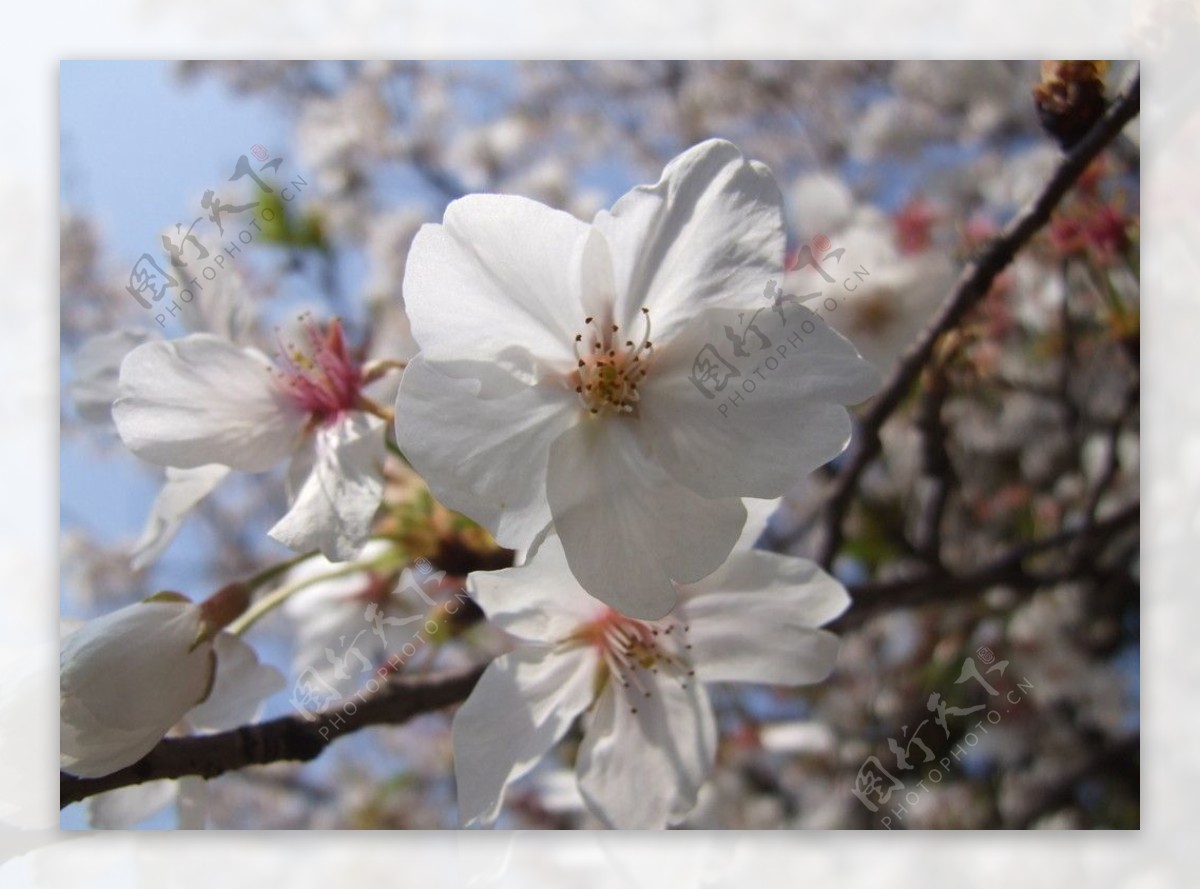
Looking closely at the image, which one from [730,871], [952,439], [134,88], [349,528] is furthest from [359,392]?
[952,439]

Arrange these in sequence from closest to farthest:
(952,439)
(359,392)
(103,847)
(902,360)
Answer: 1. (359,392)
2. (902,360)
3. (103,847)
4. (952,439)

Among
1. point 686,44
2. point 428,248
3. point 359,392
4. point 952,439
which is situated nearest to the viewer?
point 428,248

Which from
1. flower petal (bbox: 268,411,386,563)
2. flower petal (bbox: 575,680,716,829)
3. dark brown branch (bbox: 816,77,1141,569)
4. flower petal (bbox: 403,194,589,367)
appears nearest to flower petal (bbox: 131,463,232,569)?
flower petal (bbox: 268,411,386,563)

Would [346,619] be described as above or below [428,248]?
below

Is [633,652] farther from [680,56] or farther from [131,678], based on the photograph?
[680,56]

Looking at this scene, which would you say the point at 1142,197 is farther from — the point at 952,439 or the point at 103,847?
the point at 103,847

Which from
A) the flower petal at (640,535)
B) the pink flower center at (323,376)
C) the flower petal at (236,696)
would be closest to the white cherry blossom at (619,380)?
the flower petal at (640,535)

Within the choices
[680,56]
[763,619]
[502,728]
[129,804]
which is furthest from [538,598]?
[680,56]
